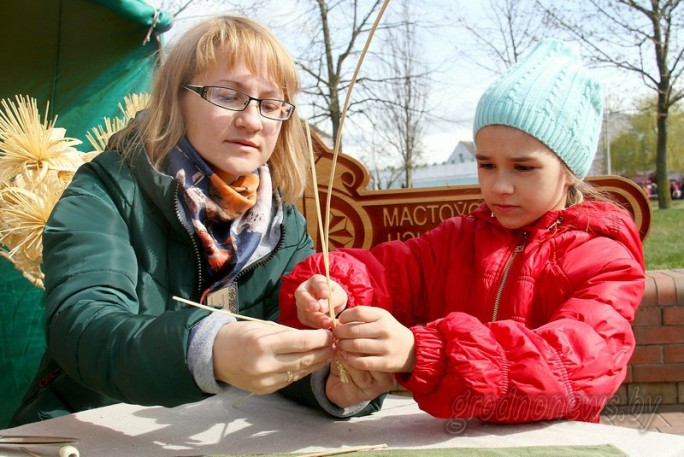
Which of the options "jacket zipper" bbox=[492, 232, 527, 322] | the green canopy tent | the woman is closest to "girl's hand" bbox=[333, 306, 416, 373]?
the woman

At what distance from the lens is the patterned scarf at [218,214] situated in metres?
1.52

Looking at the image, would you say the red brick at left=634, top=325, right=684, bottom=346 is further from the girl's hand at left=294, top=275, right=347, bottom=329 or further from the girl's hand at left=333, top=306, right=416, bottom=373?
the girl's hand at left=333, top=306, right=416, bottom=373

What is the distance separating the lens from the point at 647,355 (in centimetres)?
329

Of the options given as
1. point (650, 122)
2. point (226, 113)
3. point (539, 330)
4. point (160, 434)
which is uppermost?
point (650, 122)

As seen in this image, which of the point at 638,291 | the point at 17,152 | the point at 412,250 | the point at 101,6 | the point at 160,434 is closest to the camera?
the point at 160,434

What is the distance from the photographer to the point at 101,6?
271 cm

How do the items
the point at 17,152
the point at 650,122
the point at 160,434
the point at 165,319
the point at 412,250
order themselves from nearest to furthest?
the point at 165,319, the point at 160,434, the point at 412,250, the point at 17,152, the point at 650,122

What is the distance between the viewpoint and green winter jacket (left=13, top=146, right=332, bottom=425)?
3.40ft

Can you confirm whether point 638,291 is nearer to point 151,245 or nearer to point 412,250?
point 412,250

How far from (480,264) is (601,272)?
0.29 m

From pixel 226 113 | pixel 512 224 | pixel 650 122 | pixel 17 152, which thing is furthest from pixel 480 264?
pixel 650 122

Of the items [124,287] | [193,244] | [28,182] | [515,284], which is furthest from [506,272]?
[28,182]

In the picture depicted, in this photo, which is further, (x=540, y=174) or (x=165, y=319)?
(x=540, y=174)

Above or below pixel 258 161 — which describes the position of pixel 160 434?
below
